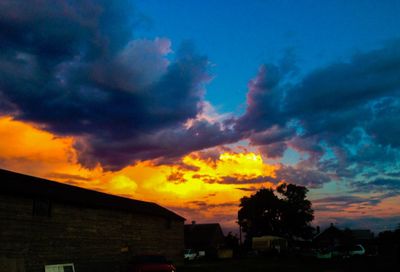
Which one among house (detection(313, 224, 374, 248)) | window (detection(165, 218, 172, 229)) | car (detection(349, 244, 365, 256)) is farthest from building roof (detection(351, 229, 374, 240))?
window (detection(165, 218, 172, 229))

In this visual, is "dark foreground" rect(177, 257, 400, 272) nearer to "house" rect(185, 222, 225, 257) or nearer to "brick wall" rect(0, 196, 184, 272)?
"brick wall" rect(0, 196, 184, 272)

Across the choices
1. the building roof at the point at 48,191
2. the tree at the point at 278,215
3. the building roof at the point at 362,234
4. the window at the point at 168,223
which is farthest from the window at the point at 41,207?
the building roof at the point at 362,234

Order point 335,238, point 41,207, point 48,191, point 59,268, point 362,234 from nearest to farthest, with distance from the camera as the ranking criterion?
point 59,268, point 41,207, point 48,191, point 335,238, point 362,234

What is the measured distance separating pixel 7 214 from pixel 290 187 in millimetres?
87172

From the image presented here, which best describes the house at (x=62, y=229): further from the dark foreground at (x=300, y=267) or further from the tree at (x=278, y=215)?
the tree at (x=278, y=215)

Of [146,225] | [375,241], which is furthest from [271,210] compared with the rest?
[146,225]

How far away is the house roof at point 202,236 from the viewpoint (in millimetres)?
80000

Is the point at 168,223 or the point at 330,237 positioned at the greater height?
the point at 168,223

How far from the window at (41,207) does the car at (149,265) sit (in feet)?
21.2

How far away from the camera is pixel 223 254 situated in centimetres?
6328

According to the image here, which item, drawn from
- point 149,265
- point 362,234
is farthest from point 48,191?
point 362,234

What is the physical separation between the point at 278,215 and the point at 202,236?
87.6ft

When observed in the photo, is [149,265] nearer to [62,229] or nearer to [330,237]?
[62,229]

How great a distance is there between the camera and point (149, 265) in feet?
71.9
